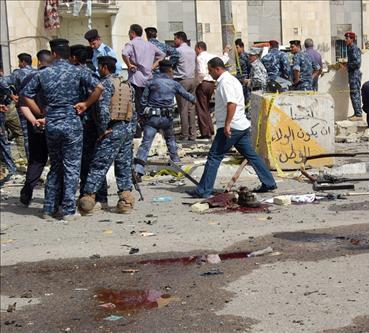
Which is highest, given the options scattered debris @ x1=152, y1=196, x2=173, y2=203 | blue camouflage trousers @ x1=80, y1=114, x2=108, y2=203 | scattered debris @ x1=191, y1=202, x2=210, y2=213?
blue camouflage trousers @ x1=80, y1=114, x2=108, y2=203

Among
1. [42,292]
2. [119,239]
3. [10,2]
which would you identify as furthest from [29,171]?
[10,2]

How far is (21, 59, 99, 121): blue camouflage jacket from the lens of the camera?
898 centimetres

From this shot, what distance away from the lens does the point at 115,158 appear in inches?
375

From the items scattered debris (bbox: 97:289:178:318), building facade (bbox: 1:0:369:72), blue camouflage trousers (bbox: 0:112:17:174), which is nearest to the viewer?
scattered debris (bbox: 97:289:178:318)

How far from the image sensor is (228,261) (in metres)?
7.39

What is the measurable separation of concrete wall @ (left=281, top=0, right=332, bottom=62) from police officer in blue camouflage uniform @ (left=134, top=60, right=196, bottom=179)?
26.3m

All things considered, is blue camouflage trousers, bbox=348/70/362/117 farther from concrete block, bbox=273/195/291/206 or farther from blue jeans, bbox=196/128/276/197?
concrete block, bbox=273/195/291/206

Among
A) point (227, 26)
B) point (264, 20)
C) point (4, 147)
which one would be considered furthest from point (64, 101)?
point (264, 20)

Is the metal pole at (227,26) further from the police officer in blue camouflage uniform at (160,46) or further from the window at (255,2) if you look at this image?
the window at (255,2)

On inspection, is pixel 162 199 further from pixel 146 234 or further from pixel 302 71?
pixel 302 71

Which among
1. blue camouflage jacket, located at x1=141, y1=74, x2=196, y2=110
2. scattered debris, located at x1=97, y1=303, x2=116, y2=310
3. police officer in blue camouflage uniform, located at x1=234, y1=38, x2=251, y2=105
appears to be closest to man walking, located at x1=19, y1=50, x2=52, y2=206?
blue camouflage jacket, located at x1=141, y1=74, x2=196, y2=110

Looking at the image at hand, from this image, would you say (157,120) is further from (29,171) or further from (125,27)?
(125,27)

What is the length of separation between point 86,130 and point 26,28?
24.6 metres

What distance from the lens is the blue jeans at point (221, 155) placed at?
1020 centimetres
